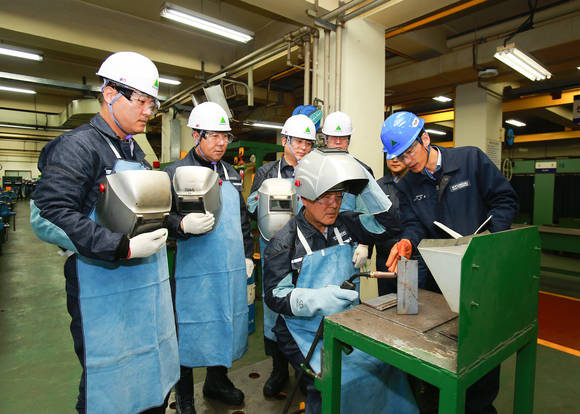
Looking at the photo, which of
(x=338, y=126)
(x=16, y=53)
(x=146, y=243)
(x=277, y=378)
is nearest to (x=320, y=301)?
(x=146, y=243)

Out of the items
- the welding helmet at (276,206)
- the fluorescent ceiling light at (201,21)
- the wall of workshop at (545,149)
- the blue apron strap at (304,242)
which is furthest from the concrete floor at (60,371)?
the wall of workshop at (545,149)

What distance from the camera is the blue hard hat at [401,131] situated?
168 centimetres

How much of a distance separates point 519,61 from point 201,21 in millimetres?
3790

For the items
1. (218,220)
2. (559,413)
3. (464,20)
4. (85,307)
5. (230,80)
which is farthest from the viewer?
(230,80)

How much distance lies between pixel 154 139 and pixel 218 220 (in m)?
11.2

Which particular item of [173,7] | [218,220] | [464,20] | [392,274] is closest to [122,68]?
[218,220]

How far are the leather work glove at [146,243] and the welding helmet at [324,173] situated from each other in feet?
1.90

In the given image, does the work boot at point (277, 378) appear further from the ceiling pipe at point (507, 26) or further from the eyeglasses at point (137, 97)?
the ceiling pipe at point (507, 26)

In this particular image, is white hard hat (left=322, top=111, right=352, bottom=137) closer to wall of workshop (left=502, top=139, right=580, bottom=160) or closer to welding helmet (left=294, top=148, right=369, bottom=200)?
welding helmet (left=294, top=148, right=369, bottom=200)

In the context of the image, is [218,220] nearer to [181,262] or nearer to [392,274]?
[181,262]

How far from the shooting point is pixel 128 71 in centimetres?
134

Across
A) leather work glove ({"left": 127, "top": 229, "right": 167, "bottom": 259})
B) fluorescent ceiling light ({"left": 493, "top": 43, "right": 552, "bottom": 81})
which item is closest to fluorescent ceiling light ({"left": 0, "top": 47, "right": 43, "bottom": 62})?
leather work glove ({"left": 127, "top": 229, "right": 167, "bottom": 259})

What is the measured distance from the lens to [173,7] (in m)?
3.61

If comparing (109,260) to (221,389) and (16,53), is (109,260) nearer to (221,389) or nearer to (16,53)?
(221,389)
